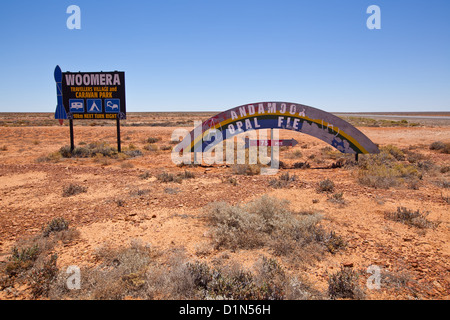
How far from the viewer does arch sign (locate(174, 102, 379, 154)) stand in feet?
40.2

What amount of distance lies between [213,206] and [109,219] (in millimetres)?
2499

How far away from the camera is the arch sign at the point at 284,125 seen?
12242mm

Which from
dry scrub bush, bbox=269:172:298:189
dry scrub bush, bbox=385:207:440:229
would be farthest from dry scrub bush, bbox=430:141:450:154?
dry scrub bush, bbox=385:207:440:229

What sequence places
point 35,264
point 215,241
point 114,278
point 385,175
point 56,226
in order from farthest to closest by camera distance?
point 385,175
point 56,226
point 215,241
point 35,264
point 114,278

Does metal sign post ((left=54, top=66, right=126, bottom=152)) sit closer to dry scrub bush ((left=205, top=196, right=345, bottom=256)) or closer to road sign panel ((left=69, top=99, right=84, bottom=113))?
road sign panel ((left=69, top=99, right=84, bottom=113))

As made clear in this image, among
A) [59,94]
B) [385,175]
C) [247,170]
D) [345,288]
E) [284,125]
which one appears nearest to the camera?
[345,288]

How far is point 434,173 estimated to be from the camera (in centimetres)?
1009

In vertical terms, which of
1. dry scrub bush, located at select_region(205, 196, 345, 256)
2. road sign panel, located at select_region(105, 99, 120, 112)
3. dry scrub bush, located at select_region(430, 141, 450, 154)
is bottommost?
dry scrub bush, located at select_region(205, 196, 345, 256)

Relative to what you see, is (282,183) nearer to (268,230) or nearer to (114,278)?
(268,230)

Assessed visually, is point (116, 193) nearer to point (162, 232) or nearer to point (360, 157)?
point (162, 232)

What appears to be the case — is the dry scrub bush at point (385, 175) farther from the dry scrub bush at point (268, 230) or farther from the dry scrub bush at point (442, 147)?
the dry scrub bush at point (442, 147)

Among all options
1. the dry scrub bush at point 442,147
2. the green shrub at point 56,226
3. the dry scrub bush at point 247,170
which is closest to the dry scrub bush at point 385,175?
the dry scrub bush at point 247,170

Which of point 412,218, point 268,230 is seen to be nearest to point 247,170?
point 268,230

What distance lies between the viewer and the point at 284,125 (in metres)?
12.7
